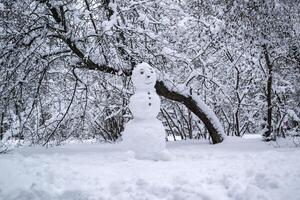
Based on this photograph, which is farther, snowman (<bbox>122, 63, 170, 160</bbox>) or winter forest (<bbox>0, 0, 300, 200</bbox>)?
snowman (<bbox>122, 63, 170, 160</bbox>)

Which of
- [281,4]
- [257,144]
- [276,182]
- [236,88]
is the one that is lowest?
[276,182]

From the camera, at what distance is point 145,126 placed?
737cm

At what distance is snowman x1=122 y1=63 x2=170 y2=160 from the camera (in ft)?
23.8

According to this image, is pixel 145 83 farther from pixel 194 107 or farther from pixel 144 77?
pixel 194 107

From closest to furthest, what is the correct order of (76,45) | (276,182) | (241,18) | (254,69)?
1. (276,182)
2. (241,18)
3. (76,45)
4. (254,69)

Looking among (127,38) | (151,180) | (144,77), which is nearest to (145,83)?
(144,77)

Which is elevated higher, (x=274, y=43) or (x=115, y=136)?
(x=274, y=43)

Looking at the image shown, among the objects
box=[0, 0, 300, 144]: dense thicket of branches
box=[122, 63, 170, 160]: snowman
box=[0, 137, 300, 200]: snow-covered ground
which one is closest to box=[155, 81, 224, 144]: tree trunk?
box=[0, 0, 300, 144]: dense thicket of branches

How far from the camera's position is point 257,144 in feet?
31.4

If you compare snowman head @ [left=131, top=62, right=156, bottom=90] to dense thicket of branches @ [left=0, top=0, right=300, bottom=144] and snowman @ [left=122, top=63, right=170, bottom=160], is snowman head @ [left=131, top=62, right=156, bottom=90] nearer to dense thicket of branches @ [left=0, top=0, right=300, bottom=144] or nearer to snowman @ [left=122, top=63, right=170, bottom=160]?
snowman @ [left=122, top=63, right=170, bottom=160]

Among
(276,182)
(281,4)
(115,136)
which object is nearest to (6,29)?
(281,4)

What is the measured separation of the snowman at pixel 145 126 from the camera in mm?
7246

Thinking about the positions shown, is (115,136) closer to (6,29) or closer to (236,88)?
(236,88)

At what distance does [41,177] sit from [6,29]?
4432 mm
